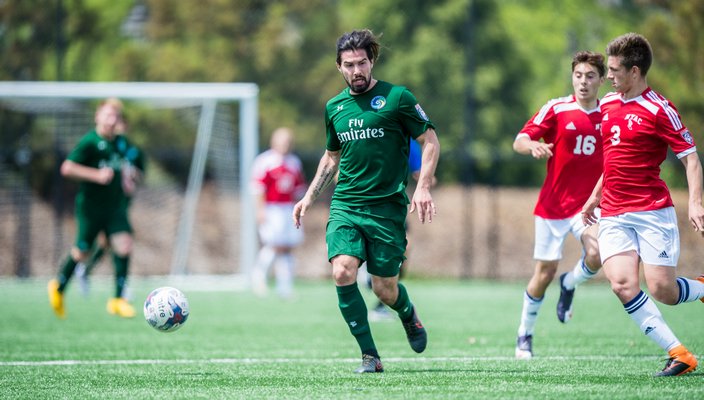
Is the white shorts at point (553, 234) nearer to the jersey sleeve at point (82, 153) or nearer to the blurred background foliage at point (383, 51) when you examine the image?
the jersey sleeve at point (82, 153)

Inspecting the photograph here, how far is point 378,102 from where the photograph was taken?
612 cm

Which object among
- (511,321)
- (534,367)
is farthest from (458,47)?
(534,367)

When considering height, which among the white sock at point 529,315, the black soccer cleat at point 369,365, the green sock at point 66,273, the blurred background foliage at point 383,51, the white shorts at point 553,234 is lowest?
the green sock at point 66,273

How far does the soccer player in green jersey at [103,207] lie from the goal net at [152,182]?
4264 millimetres

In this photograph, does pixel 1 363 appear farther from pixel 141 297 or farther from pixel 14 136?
pixel 14 136

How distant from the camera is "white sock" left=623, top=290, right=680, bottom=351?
5730 mm

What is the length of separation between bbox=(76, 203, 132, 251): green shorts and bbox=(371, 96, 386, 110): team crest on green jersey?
5666 mm

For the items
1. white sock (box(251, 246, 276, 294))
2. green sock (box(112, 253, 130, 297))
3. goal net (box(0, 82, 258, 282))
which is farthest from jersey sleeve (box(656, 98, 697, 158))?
goal net (box(0, 82, 258, 282))

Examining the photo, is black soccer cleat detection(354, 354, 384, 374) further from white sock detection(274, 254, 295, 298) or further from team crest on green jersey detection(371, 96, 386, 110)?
white sock detection(274, 254, 295, 298)

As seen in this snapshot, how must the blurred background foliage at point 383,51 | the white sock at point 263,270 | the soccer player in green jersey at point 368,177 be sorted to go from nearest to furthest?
the soccer player in green jersey at point 368,177, the white sock at point 263,270, the blurred background foliage at point 383,51

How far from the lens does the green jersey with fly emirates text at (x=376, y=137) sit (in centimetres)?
610

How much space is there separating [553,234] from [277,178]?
814 cm

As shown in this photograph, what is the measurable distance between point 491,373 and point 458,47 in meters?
16.8

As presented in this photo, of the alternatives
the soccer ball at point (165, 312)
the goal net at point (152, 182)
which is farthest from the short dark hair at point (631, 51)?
the goal net at point (152, 182)
